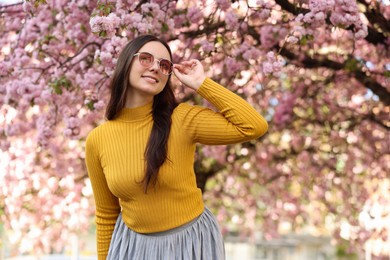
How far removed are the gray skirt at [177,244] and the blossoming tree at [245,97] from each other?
1.30m

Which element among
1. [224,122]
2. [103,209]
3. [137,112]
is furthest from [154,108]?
[103,209]

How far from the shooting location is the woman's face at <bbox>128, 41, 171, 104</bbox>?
8.28 feet

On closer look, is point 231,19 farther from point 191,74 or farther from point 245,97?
point 191,74

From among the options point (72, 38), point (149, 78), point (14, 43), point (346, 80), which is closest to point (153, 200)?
point (149, 78)

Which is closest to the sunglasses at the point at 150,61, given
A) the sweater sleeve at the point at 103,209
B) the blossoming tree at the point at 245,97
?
the sweater sleeve at the point at 103,209

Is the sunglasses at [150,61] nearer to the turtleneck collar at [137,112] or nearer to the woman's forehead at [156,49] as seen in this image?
the woman's forehead at [156,49]

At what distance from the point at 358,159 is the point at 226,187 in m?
1.90

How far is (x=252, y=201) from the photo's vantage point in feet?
31.6

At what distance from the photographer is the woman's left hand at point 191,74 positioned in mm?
2523

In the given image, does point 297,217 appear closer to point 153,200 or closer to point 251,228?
point 251,228

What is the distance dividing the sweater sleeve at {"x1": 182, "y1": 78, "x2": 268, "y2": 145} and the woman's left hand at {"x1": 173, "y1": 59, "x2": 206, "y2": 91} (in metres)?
0.05

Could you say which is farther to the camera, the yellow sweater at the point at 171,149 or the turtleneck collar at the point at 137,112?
the turtleneck collar at the point at 137,112

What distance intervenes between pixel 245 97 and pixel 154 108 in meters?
3.40

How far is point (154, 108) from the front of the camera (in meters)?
2.58
